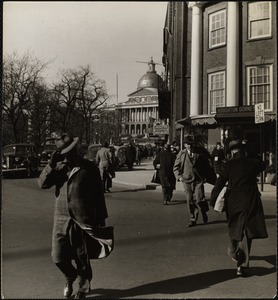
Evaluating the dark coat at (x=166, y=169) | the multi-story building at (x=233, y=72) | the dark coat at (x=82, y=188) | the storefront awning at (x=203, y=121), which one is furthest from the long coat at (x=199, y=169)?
the storefront awning at (x=203, y=121)

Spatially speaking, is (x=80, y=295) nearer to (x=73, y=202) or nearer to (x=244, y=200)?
(x=73, y=202)

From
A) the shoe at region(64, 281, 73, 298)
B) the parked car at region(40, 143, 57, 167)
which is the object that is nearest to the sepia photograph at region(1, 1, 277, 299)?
the shoe at region(64, 281, 73, 298)

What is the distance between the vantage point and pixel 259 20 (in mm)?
16938

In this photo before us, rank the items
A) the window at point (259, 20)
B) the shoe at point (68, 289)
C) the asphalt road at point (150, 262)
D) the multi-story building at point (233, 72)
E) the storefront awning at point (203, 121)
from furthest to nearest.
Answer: the storefront awning at point (203, 121) → the multi-story building at point (233, 72) → the window at point (259, 20) → the asphalt road at point (150, 262) → the shoe at point (68, 289)

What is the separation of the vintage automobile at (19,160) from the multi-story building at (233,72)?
26.6 ft

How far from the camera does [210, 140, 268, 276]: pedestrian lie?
16.3 ft

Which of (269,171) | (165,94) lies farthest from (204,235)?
(165,94)

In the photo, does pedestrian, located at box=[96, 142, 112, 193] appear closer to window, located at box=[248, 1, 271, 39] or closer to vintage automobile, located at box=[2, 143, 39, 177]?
vintage automobile, located at box=[2, 143, 39, 177]

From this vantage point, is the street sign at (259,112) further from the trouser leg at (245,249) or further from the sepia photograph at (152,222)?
the trouser leg at (245,249)

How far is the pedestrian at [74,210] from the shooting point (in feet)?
13.7

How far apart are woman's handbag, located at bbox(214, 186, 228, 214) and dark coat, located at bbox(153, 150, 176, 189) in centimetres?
597

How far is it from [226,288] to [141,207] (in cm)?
627

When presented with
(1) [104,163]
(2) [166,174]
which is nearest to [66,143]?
(2) [166,174]

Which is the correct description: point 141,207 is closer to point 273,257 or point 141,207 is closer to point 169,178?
→ point 169,178
